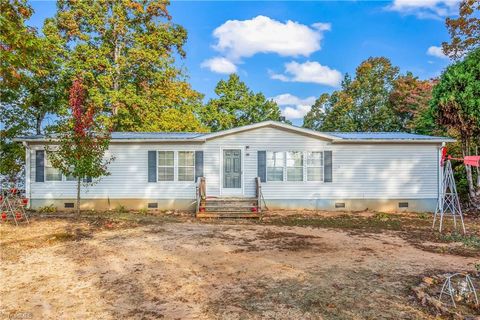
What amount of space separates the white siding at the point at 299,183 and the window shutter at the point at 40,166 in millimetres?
1111

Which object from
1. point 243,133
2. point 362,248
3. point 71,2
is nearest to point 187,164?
point 243,133

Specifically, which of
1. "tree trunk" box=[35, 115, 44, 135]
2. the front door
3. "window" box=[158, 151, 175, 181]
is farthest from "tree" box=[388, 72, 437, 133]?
"tree trunk" box=[35, 115, 44, 135]

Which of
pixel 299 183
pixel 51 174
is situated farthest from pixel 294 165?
pixel 51 174

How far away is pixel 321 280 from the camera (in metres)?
4.46

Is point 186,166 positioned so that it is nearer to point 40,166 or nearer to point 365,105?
point 40,166

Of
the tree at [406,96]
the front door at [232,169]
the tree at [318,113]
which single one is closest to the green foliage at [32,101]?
the front door at [232,169]

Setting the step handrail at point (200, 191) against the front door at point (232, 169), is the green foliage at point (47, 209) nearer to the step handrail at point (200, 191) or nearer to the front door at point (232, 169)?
the step handrail at point (200, 191)

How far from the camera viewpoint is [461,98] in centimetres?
1066

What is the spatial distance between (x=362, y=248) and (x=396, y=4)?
10721 millimetres

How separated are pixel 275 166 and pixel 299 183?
116cm

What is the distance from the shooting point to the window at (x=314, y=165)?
11.9 m

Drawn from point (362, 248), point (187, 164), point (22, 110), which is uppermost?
point (22, 110)

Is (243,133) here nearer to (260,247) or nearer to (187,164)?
(187,164)

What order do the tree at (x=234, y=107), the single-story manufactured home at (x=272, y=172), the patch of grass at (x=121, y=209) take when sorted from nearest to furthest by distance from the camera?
1. the patch of grass at (x=121, y=209)
2. the single-story manufactured home at (x=272, y=172)
3. the tree at (x=234, y=107)
